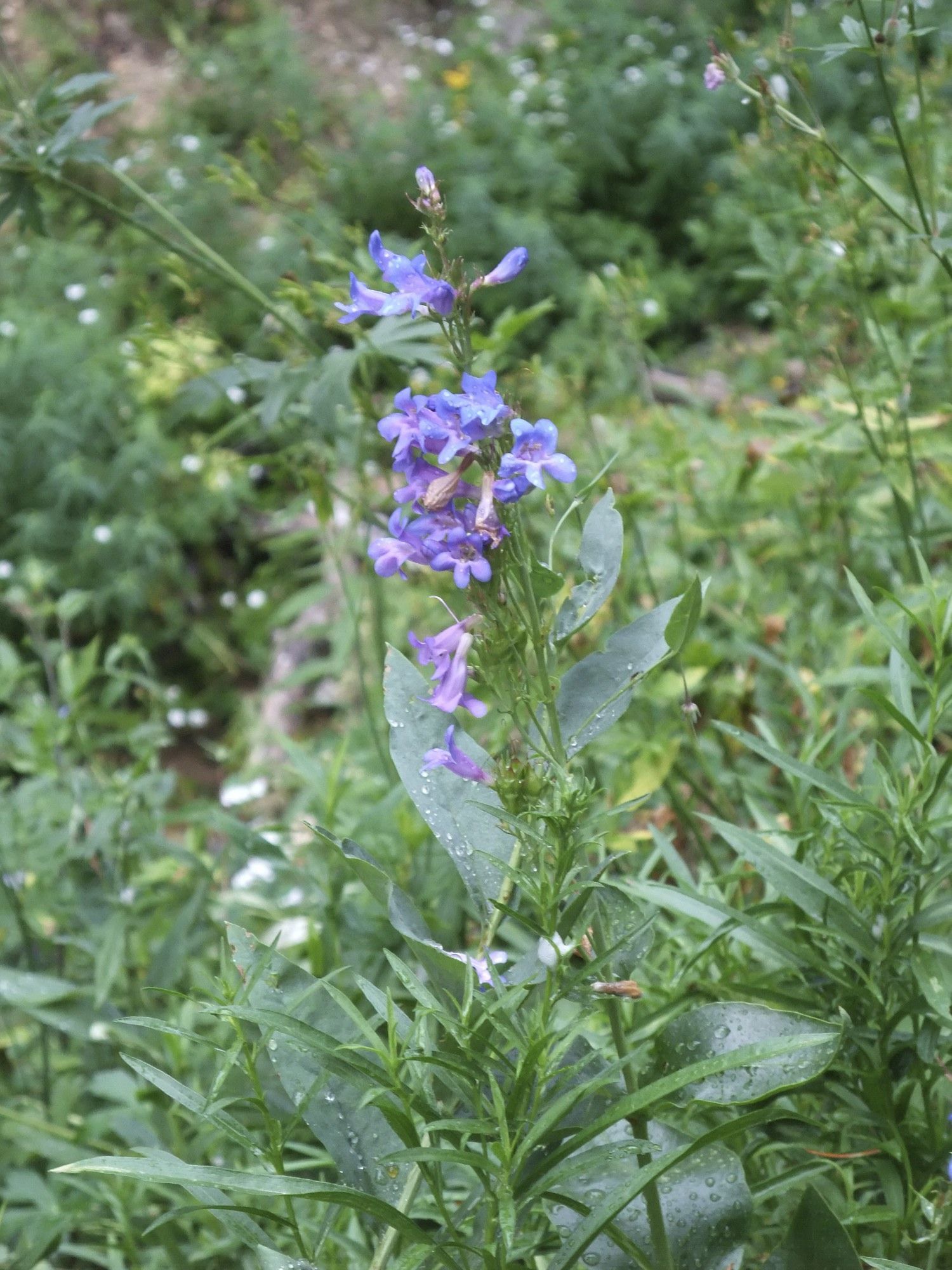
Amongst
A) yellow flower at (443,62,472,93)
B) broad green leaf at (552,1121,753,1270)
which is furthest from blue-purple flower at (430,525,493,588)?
yellow flower at (443,62,472,93)

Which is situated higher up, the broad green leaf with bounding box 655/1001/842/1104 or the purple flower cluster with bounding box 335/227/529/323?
the purple flower cluster with bounding box 335/227/529/323

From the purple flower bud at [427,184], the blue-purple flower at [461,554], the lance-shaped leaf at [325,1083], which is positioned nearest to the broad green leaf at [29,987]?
the lance-shaped leaf at [325,1083]

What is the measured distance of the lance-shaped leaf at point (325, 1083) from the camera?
102 cm

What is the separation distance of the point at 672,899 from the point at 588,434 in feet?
4.92

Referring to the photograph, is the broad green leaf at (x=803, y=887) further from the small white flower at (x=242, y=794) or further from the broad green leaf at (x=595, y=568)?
the small white flower at (x=242, y=794)

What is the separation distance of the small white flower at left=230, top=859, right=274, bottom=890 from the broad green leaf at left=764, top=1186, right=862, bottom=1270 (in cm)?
116

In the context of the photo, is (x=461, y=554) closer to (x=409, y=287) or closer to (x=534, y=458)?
(x=534, y=458)

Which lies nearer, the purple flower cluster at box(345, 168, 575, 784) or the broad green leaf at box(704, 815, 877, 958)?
the purple flower cluster at box(345, 168, 575, 784)

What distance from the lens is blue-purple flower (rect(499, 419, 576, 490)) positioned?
885 mm

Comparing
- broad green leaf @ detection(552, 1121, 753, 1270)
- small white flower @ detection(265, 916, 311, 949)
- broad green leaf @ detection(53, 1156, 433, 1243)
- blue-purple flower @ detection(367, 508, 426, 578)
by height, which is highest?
blue-purple flower @ detection(367, 508, 426, 578)

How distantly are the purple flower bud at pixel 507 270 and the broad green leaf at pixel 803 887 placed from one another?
535mm

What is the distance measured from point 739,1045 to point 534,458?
53cm

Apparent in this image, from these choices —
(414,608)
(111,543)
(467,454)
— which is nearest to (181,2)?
(111,543)

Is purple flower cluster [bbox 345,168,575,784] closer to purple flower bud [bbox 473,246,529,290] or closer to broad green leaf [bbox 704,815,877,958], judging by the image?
purple flower bud [bbox 473,246,529,290]
